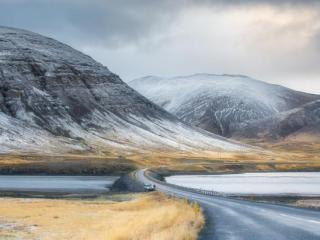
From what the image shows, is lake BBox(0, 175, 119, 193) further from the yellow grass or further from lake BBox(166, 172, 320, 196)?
the yellow grass

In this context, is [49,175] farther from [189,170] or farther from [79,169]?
[189,170]

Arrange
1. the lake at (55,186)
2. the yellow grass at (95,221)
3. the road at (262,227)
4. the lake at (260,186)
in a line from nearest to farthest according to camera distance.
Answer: the road at (262,227) < the yellow grass at (95,221) < the lake at (55,186) < the lake at (260,186)

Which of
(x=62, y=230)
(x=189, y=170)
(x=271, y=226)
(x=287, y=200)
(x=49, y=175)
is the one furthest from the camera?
(x=189, y=170)

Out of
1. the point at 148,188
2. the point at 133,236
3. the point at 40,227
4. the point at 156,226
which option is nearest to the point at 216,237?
the point at 133,236

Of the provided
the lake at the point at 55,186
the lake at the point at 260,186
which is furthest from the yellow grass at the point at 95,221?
the lake at the point at 260,186

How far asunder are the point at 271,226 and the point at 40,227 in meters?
18.8

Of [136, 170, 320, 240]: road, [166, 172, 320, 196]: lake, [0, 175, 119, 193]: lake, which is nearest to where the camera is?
[136, 170, 320, 240]: road

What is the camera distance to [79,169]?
7210 inches

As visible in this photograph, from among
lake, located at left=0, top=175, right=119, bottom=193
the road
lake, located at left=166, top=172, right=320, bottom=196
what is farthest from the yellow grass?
lake, located at left=166, top=172, right=320, bottom=196

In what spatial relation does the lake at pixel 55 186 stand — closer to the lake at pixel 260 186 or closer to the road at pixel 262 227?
the lake at pixel 260 186

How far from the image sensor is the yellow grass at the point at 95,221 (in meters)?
34.8

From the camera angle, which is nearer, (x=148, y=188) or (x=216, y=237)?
(x=216, y=237)

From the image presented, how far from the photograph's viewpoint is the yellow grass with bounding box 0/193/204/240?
3478 cm

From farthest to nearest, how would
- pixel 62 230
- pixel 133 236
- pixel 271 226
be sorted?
pixel 62 230, pixel 271 226, pixel 133 236
